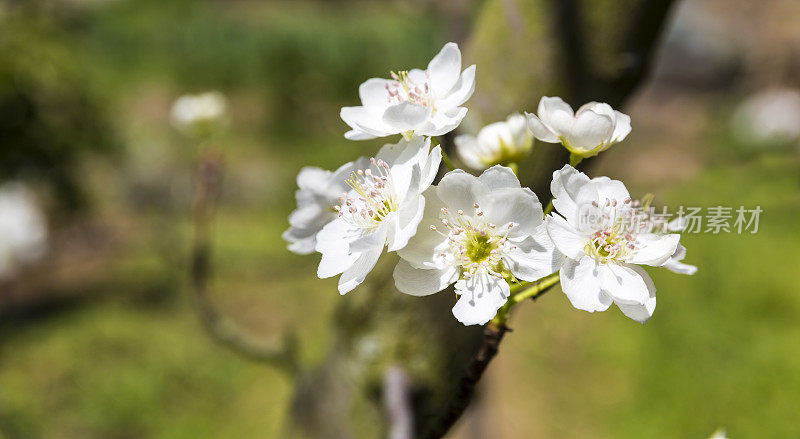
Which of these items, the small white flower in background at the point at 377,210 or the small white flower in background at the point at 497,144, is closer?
the small white flower in background at the point at 377,210

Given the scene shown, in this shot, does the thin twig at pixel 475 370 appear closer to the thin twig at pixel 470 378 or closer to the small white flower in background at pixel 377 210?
the thin twig at pixel 470 378

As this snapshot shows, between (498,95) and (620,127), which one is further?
(498,95)

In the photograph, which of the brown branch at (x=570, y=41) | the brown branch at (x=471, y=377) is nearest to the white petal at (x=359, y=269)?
the brown branch at (x=471, y=377)

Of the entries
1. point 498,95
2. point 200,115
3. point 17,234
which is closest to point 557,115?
point 498,95

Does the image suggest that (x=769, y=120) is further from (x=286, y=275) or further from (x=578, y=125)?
(x=578, y=125)

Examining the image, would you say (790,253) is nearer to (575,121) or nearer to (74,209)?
(575,121)

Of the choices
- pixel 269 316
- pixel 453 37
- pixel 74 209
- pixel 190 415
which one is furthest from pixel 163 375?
pixel 453 37

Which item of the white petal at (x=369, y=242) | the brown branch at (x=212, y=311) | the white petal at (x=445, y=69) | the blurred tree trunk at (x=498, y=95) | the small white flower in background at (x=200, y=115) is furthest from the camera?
the small white flower in background at (x=200, y=115)

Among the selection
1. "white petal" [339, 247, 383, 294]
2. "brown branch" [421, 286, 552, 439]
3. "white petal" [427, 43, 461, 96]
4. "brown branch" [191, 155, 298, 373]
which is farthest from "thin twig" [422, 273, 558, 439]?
"brown branch" [191, 155, 298, 373]

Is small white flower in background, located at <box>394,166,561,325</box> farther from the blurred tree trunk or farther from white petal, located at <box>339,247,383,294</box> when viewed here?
the blurred tree trunk
